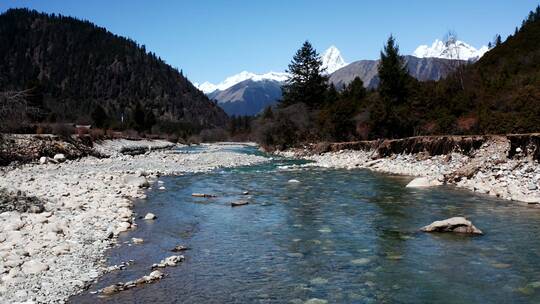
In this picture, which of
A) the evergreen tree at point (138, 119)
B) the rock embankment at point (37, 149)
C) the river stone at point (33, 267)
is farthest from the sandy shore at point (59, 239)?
the evergreen tree at point (138, 119)

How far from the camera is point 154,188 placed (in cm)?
2358

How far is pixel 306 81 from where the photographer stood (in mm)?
79812

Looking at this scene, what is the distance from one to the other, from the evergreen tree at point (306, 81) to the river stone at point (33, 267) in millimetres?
70753

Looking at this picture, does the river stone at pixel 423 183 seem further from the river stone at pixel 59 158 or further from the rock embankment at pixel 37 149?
the river stone at pixel 59 158

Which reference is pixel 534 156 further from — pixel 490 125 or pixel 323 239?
pixel 323 239

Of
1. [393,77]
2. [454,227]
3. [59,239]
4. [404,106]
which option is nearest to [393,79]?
[393,77]

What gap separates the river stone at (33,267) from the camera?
29.6 ft

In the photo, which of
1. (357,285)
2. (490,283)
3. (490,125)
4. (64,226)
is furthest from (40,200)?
(490,125)

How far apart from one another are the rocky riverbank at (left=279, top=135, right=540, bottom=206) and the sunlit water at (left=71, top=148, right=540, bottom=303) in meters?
1.84

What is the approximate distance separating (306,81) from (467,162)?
55.6 m

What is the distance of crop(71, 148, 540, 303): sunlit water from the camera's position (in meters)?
8.34

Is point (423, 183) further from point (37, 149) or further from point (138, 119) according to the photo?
point (138, 119)

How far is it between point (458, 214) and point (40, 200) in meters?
14.6

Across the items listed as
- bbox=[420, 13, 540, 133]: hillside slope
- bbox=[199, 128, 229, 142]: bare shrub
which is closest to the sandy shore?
bbox=[420, 13, 540, 133]: hillside slope
